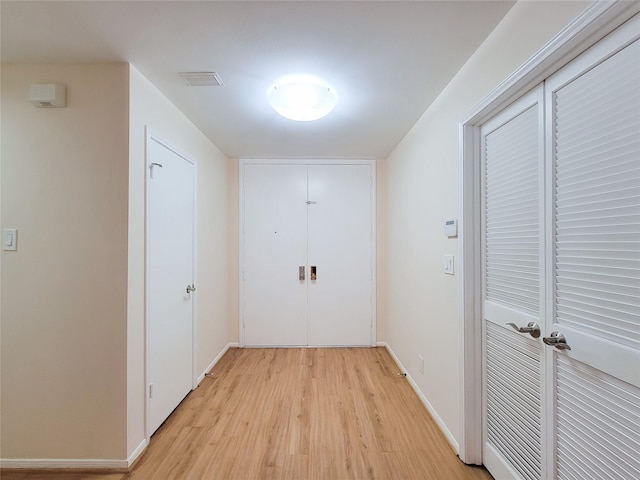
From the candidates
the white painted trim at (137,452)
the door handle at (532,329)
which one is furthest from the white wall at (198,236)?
the door handle at (532,329)

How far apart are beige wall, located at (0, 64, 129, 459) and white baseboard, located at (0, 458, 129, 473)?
0.09ft

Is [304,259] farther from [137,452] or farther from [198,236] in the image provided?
[137,452]

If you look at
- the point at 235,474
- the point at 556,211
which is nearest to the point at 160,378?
the point at 235,474

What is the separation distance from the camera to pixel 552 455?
1176 millimetres

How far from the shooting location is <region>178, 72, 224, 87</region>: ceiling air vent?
1.76 meters

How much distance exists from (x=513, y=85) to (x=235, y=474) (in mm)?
2507

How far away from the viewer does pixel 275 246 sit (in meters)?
3.62

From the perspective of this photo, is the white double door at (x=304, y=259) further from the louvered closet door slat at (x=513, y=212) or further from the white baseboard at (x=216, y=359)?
the louvered closet door slat at (x=513, y=212)

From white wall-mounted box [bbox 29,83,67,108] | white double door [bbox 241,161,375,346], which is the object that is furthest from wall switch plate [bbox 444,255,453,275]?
white wall-mounted box [bbox 29,83,67,108]

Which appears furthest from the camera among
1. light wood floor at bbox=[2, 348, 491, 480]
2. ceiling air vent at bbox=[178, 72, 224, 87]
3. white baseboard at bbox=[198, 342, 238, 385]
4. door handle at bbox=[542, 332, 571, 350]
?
white baseboard at bbox=[198, 342, 238, 385]

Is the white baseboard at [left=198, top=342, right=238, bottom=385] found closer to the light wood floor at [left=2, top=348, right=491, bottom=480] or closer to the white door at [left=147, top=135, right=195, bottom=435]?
the light wood floor at [left=2, top=348, right=491, bottom=480]

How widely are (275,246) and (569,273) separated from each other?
2.95 meters

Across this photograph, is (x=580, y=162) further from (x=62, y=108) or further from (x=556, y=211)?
(x=62, y=108)

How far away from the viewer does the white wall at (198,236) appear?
67.5 inches
